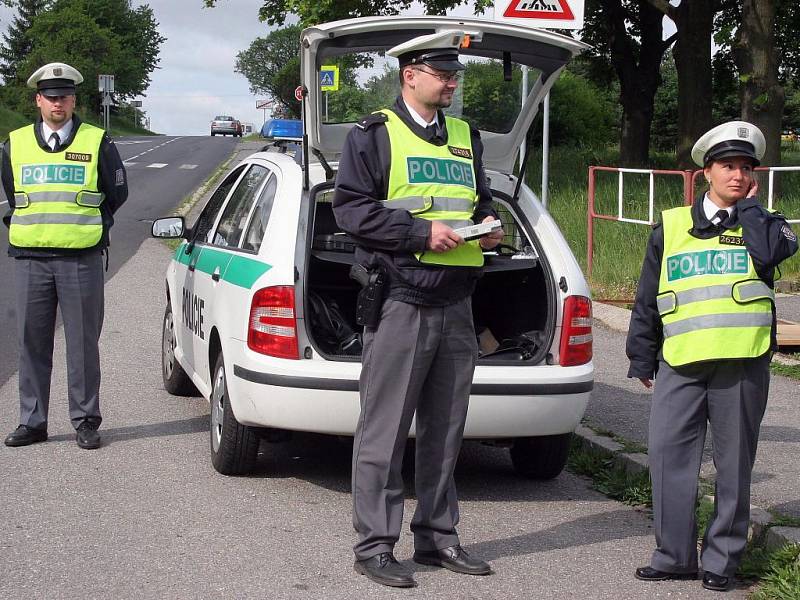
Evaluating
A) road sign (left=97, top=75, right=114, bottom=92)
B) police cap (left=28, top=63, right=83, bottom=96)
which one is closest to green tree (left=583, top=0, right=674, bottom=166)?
police cap (left=28, top=63, right=83, bottom=96)

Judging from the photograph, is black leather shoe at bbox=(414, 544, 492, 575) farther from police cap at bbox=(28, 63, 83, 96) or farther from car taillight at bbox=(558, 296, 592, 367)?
police cap at bbox=(28, 63, 83, 96)

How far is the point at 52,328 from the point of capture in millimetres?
6984

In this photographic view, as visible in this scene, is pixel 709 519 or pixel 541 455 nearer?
→ pixel 709 519

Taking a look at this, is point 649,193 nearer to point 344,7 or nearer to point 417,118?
point 417,118

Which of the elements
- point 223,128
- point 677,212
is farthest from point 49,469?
point 223,128

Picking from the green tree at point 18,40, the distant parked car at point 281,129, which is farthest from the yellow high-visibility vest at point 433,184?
the green tree at point 18,40

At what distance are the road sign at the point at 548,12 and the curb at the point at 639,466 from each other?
3.27 meters

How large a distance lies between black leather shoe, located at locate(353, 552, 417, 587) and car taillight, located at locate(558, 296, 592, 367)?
154 cm

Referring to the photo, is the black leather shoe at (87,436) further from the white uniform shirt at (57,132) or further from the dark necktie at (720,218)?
the dark necktie at (720,218)

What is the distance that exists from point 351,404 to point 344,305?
159cm

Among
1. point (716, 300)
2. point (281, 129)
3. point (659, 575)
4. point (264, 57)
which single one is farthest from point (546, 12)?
point (264, 57)

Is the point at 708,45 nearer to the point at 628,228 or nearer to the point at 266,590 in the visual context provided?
the point at 628,228

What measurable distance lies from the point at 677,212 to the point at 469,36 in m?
1.15

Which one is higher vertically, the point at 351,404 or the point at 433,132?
the point at 433,132
